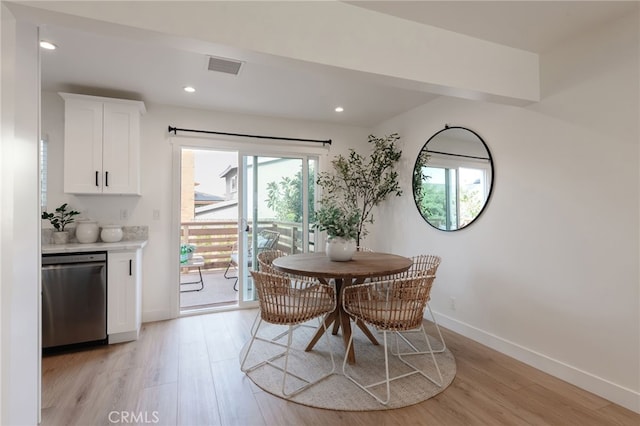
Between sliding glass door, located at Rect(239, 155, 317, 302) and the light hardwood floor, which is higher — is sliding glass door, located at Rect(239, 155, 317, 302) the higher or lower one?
the higher one

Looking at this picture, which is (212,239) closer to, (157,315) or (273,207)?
(273,207)

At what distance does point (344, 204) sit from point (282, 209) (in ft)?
2.70

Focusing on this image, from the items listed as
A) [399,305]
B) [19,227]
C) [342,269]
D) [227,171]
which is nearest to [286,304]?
[342,269]

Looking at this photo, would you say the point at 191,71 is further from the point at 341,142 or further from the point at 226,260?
the point at 226,260

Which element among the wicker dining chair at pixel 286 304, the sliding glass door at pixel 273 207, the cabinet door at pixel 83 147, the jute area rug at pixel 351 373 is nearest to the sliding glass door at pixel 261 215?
the sliding glass door at pixel 273 207

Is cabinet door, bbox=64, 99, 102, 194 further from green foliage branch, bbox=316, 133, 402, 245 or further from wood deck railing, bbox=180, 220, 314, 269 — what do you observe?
wood deck railing, bbox=180, 220, 314, 269

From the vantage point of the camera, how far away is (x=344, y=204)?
4.21m

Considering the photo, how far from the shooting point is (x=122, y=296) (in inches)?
112

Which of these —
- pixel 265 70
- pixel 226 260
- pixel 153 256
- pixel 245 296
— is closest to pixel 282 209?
pixel 245 296

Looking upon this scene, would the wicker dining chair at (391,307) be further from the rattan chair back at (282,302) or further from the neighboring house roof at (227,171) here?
the neighboring house roof at (227,171)

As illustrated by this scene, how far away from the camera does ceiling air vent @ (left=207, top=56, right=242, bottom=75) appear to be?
2439mm

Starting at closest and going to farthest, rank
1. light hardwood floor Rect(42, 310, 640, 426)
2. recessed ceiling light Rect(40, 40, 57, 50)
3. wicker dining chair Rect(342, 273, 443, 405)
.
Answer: light hardwood floor Rect(42, 310, 640, 426), wicker dining chair Rect(342, 273, 443, 405), recessed ceiling light Rect(40, 40, 57, 50)

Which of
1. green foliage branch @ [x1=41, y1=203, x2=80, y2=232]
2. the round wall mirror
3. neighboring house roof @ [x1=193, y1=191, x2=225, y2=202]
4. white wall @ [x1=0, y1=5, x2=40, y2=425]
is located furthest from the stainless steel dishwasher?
neighboring house roof @ [x1=193, y1=191, x2=225, y2=202]

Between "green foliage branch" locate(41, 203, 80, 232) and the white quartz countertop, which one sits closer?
the white quartz countertop
